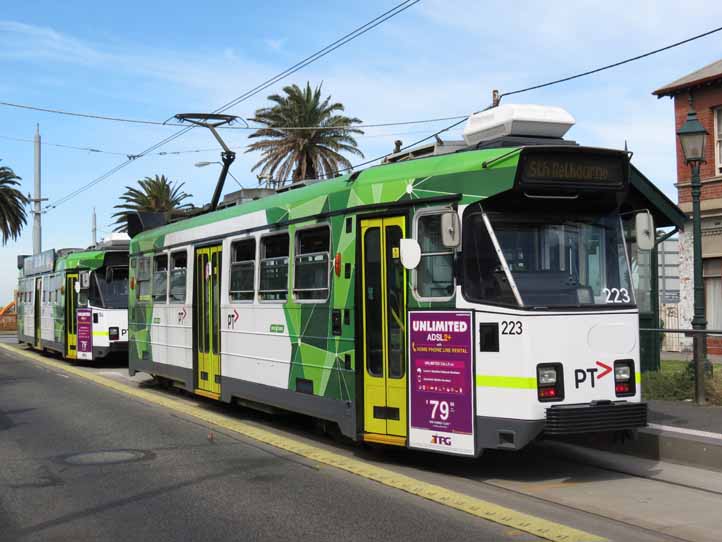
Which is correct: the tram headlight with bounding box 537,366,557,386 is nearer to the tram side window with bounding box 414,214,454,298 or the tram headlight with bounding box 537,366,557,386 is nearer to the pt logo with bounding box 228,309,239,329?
the tram side window with bounding box 414,214,454,298

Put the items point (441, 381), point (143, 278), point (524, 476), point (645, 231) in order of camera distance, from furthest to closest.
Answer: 1. point (143, 278)
2. point (524, 476)
3. point (645, 231)
4. point (441, 381)

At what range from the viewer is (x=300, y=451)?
964 centimetres

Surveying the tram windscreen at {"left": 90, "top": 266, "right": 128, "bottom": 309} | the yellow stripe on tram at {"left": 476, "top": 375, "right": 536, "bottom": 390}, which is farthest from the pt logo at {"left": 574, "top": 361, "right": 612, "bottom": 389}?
the tram windscreen at {"left": 90, "top": 266, "right": 128, "bottom": 309}

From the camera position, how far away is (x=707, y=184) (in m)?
23.8

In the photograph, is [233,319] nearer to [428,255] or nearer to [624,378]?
[428,255]

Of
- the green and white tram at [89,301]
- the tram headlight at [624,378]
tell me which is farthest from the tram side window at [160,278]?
the tram headlight at [624,378]

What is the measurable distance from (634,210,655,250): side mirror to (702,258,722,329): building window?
17.0 metres

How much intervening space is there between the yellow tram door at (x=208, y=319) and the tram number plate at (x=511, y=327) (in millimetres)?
6003

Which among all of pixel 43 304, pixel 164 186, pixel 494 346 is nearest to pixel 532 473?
pixel 494 346

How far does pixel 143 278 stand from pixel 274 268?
6.09m

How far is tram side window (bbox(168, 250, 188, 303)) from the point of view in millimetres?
14289

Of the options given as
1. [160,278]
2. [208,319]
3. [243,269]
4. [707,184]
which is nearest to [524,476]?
[243,269]

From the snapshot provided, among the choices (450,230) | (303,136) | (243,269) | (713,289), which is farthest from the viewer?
(303,136)

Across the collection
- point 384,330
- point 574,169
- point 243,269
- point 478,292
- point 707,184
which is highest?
point 707,184
